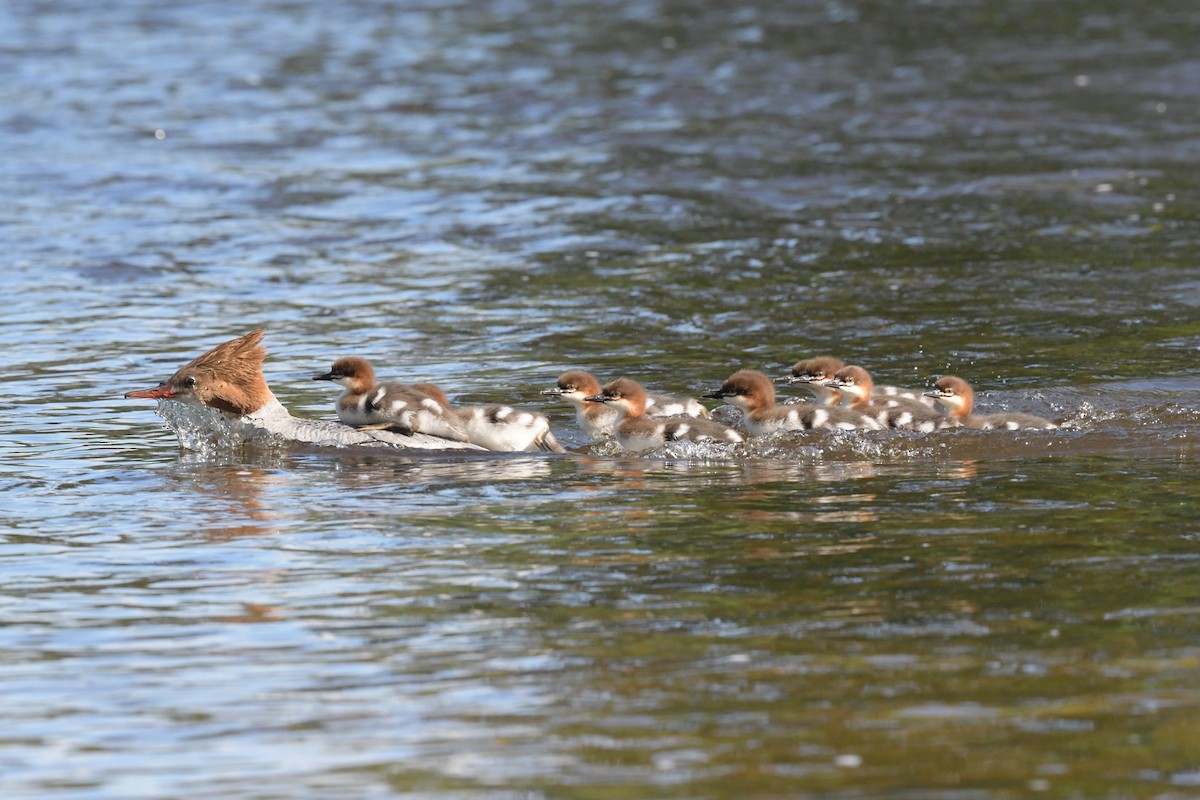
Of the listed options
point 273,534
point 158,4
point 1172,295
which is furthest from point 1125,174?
point 158,4

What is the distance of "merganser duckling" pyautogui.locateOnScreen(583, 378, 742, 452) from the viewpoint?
9969 mm

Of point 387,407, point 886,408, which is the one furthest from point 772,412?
point 387,407

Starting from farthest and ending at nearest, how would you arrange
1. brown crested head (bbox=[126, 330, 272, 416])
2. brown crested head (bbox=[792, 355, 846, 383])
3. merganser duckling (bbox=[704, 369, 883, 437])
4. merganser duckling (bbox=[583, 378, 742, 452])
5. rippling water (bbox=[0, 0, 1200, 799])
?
brown crested head (bbox=[792, 355, 846, 383]) → brown crested head (bbox=[126, 330, 272, 416]) → merganser duckling (bbox=[704, 369, 883, 437]) → merganser duckling (bbox=[583, 378, 742, 452]) → rippling water (bbox=[0, 0, 1200, 799])

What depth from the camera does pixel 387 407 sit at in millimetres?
10180

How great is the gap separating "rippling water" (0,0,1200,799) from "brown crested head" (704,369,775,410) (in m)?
0.46

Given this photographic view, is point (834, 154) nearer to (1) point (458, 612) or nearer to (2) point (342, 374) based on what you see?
(2) point (342, 374)

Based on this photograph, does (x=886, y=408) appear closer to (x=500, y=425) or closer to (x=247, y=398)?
(x=500, y=425)

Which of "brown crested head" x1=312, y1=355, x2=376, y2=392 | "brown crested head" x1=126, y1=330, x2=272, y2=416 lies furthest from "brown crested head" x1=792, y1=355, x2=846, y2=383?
"brown crested head" x1=126, y1=330, x2=272, y2=416

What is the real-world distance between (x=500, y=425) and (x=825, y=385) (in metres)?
1.84

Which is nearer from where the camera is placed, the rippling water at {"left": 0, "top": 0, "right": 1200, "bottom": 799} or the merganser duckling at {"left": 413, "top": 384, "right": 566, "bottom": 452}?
the rippling water at {"left": 0, "top": 0, "right": 1200, "bottom": 799}

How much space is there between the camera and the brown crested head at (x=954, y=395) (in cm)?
1003

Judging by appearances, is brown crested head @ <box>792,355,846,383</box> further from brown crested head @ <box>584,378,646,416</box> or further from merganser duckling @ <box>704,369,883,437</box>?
brown crested head @ <box>584,378,646,416</box>

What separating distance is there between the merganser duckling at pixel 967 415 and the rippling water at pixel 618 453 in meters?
0.16

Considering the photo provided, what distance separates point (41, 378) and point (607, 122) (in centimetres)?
1143
